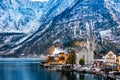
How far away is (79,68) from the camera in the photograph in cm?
11306

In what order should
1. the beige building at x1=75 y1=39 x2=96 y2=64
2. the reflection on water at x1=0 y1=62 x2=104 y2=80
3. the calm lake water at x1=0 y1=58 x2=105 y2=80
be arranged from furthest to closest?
the beige building at x1=75 y1=39 x2=96 y2=64
the reflection on water at x1=0 y1=62 x2=104 y2=80
the calm lake water at x1=0 y1=58 x2=105 y2=80

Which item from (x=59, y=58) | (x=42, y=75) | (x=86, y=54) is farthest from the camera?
(x=59, y=58)

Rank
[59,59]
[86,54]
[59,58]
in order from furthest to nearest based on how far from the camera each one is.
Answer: [59,58] → [59,59] → [86,54]

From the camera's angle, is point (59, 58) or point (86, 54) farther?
point (59, 58)

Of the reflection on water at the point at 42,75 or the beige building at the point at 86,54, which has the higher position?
the beige building at the point at 86,54

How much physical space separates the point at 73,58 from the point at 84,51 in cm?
574

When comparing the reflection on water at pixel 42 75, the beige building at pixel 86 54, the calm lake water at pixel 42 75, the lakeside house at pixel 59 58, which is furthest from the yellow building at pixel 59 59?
the reflection on water at pixel 42 75

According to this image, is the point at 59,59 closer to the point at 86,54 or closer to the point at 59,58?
the point at 59,58

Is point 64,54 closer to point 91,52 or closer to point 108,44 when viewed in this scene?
point 91,52

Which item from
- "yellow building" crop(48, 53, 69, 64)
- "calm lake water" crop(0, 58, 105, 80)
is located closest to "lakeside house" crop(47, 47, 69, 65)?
"yellow building" crop(48, 53, 69, 64)

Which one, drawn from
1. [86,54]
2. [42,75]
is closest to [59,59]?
[86,54]

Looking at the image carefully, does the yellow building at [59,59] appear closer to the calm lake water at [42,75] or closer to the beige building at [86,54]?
the beige building at [86,54]

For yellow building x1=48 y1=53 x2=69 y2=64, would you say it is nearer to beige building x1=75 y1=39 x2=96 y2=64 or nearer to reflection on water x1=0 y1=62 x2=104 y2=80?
beige building x1=75 y1=39 x2=96 y2=64

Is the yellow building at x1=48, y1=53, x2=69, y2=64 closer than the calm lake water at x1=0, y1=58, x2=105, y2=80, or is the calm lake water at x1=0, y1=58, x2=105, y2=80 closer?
the calm lake water at x1=0, y1=58, x2=105, y2=80
